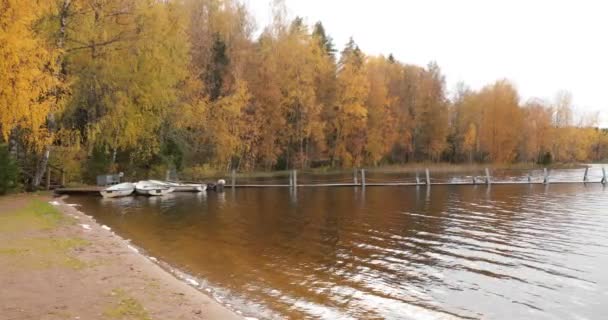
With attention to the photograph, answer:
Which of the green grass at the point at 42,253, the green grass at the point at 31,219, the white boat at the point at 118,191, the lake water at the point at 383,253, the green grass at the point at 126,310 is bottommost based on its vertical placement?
the lake water at the point at 383,253

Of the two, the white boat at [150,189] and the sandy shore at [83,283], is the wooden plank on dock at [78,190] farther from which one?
the sandy shore at [83,283]

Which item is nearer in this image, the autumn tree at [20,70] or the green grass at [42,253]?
the green grass at [42,253]

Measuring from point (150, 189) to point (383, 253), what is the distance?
68.2ft

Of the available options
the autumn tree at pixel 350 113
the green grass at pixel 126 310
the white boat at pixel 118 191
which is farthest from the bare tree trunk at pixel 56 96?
the autumn tree at pixel 350 113

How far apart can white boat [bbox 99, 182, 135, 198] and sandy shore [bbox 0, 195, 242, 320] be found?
14712 millimetres

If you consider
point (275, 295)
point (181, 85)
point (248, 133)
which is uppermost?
point (181, 85)

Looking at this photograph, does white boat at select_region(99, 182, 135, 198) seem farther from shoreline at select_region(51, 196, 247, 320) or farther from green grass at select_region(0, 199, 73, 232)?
shoreline at select_region(51, 196, 247, 320)

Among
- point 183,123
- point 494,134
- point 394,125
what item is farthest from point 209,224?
point 494,134

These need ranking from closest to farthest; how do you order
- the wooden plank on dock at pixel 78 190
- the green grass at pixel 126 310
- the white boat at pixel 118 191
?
the green grass at pixel 126 310, the wooden plank on dock at pixel 78 190, the white boat at pixel 118 191

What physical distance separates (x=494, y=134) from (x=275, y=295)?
236ft

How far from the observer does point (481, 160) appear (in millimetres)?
→ 77875

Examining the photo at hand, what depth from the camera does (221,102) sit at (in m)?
43.1

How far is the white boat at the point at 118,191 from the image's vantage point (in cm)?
2846

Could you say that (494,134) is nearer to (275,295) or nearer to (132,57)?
(132,57)
